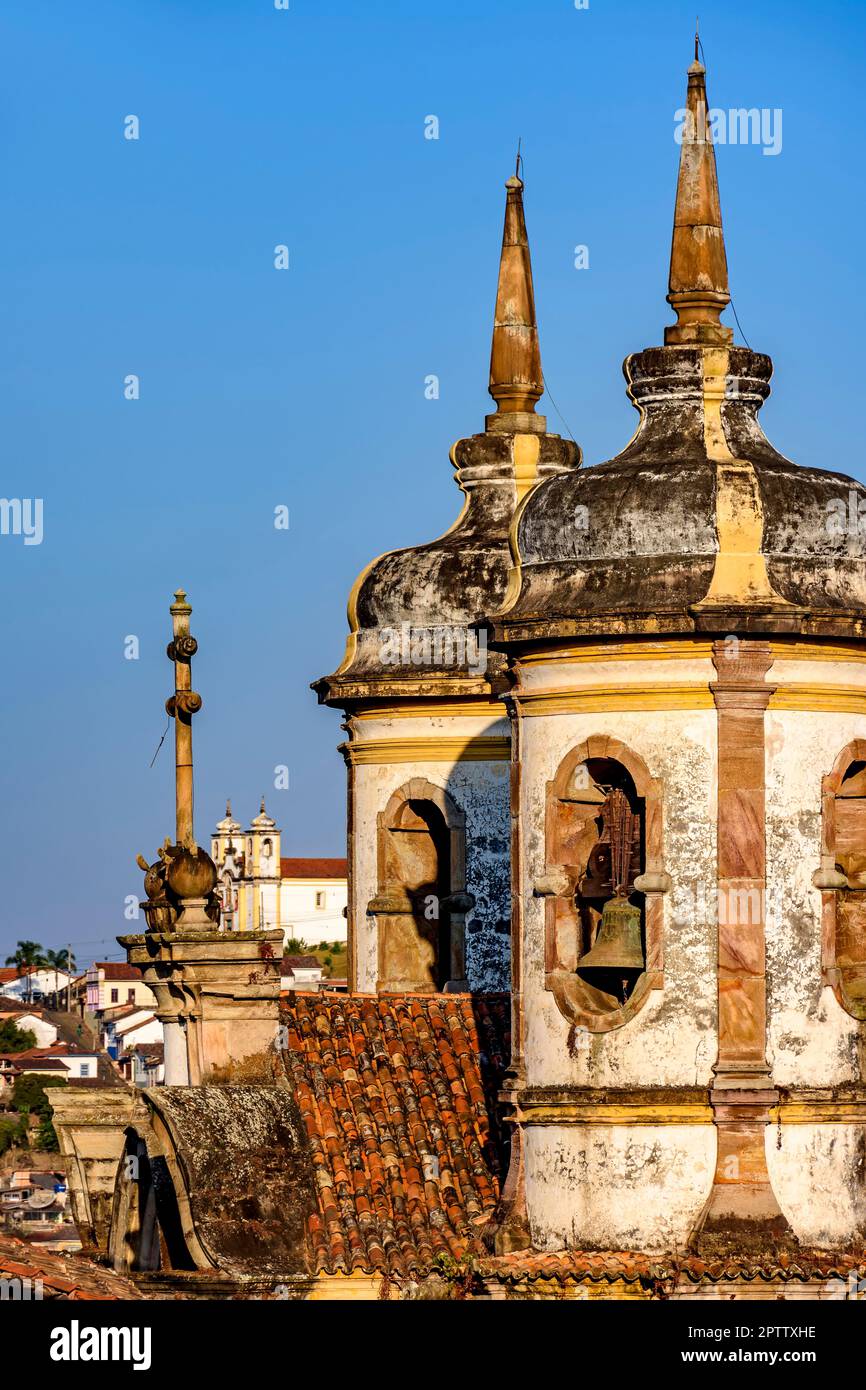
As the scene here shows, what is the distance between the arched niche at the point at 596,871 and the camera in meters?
23.8

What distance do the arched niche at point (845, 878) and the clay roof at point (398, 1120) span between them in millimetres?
3084

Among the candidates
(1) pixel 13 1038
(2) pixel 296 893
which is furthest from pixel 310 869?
(1) pixel 13 1038

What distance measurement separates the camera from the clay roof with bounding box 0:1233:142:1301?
21.1m

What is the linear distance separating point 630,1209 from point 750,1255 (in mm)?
886

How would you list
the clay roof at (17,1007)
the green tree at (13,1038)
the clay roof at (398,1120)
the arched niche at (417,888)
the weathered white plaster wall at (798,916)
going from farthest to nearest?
the clay roof at (17,1007)
the green tree at (13,1038)
the arched niche at (417,888)
the clay roof at (398,1120)
the weathered white plaster wall at (798,916)

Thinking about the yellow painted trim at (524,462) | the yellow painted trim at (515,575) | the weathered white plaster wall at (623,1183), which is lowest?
the weathered white plaster wall at (623,1183)

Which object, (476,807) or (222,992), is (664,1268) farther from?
(476,807)

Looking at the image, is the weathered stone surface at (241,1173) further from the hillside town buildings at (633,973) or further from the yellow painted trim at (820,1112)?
the yellow painted trim at (820,1112)

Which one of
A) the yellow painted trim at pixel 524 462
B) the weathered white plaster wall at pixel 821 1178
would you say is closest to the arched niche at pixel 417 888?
the yellow painted trim at pixel 524 462

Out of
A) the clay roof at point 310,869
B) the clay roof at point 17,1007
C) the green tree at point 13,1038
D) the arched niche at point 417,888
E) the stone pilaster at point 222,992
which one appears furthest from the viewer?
the clay roof at point 310,869

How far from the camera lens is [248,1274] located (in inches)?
964

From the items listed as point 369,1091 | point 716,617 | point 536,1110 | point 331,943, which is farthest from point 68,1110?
point 331,943

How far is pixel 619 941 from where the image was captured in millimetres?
23938

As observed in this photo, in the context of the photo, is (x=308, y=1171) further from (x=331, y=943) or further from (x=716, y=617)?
(x=331, y=943)
